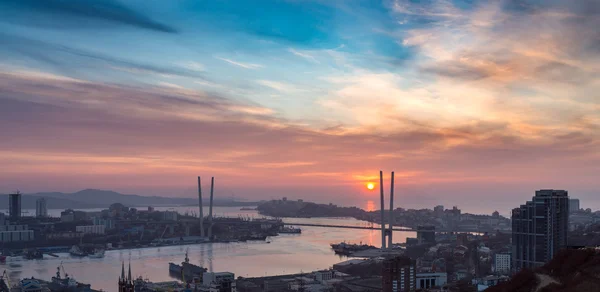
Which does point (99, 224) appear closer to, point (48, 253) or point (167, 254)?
point (48, 253)

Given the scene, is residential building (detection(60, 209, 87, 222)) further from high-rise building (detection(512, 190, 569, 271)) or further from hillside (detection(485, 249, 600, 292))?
hillside (detection(485, 249, 600, 292))

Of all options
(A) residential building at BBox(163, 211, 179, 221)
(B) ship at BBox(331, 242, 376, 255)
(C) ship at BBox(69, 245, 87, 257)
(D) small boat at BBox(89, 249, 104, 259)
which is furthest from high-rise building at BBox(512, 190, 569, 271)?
(A) residential building at BBox(163, 211, 179, 221)

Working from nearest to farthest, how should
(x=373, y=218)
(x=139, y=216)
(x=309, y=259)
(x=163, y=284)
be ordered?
(x=163, y=284) → (x=309, y=259) → (x=139, y=216) → (x=373, y=218)

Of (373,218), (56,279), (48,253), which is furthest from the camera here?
(373,218)

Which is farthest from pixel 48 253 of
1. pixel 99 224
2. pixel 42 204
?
pixel 42 204

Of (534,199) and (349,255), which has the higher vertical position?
(534,199)

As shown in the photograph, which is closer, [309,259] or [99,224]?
[309,259]
